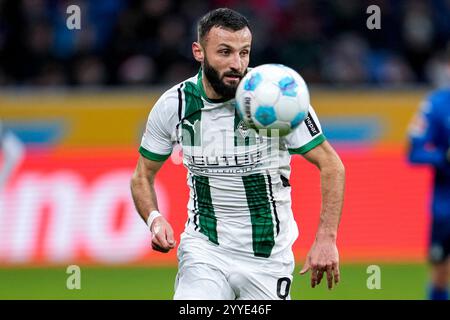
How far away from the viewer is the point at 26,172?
12406 mm

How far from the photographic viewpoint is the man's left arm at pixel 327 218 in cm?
596

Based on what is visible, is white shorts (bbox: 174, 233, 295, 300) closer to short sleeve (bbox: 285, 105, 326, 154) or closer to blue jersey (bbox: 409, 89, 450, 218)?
short sleeve (bbox: 285, 105, 326, 154)

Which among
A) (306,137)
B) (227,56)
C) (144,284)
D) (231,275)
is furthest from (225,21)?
(144,284)

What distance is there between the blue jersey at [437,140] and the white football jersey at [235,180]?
342 centimetres

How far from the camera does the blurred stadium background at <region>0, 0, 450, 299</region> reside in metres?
12.1

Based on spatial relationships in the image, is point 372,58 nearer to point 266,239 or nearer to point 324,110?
point 324,110

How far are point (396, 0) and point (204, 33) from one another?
10.6 m

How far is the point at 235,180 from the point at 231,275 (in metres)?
0.56

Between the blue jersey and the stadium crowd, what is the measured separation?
5286 mm

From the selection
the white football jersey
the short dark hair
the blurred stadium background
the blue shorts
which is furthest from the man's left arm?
the blurred stadium background

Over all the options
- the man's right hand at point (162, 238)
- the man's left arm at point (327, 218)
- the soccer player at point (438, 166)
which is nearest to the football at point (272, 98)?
the man's left arm at point (327, 218)

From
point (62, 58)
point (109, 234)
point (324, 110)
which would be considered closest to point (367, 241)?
point (324, 110)

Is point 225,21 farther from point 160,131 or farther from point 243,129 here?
point 160,131
